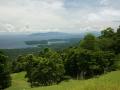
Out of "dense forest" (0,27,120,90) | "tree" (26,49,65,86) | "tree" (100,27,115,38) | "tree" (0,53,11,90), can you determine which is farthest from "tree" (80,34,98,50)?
"tree" (0,53,11,90)

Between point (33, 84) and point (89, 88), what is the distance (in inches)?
1637

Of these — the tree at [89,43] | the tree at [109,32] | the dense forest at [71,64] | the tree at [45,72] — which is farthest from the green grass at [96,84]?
the tree at [109,32]

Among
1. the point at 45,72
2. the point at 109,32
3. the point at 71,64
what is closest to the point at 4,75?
the point at 45,72

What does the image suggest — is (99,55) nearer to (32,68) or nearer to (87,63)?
(87,63)

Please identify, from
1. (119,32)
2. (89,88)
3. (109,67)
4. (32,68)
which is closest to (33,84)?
(32,68)

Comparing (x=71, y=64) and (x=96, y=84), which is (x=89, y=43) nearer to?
(x=71, y=64)

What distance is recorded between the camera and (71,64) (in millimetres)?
62219

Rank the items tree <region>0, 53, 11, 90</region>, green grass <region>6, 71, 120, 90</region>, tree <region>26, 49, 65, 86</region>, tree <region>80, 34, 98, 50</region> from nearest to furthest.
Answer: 1. green grass <region>6, 71, 120, 90</region>
2. tree <region>0, 53, 11, 90</region>
3. tree <region>26, 49, 65, 86</region>
4. tree <region>80, 34, 98, 50</region>

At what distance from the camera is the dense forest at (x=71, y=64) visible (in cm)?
5131

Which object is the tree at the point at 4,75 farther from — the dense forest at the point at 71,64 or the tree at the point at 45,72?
the tree at the point at 45,72

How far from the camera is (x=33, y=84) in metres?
53.1

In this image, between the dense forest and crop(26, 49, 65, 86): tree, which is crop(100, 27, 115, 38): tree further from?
crop(26, 49, 65, 86): tree

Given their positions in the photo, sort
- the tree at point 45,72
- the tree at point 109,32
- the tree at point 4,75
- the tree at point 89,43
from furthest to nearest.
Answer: the tree at point 109,32, the tree at point 89,43, the tree at point 45,72, the tree at point 4,75

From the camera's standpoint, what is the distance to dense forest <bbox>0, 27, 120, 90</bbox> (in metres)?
51.3
